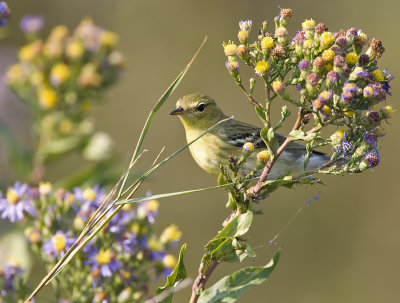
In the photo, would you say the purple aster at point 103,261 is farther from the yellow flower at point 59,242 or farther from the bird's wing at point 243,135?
the bird's wing at point 243,135

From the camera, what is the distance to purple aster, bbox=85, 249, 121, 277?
2.88 metres

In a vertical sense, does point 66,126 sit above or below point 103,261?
above

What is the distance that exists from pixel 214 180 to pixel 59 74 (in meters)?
3.92

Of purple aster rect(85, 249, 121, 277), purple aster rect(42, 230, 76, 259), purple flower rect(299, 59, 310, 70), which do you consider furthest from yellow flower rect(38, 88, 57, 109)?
purple flower rect(299, 59, 310, 70)

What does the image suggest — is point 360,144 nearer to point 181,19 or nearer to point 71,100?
point 71,100

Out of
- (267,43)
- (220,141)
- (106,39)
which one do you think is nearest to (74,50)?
(106,39)

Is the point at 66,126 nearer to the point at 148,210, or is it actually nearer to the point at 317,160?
the point at 148,210

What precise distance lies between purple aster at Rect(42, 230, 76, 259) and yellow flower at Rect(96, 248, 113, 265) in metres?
0.15

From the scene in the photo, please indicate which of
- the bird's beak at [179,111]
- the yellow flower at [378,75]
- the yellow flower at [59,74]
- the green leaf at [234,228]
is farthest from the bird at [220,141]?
the yellow flower at [378,75]

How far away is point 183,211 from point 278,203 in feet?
4.39

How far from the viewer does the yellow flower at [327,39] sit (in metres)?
2.27

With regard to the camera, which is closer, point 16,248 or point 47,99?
point 16,248

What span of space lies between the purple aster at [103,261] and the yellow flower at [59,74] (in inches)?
72.9

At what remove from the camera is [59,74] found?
438 cm
